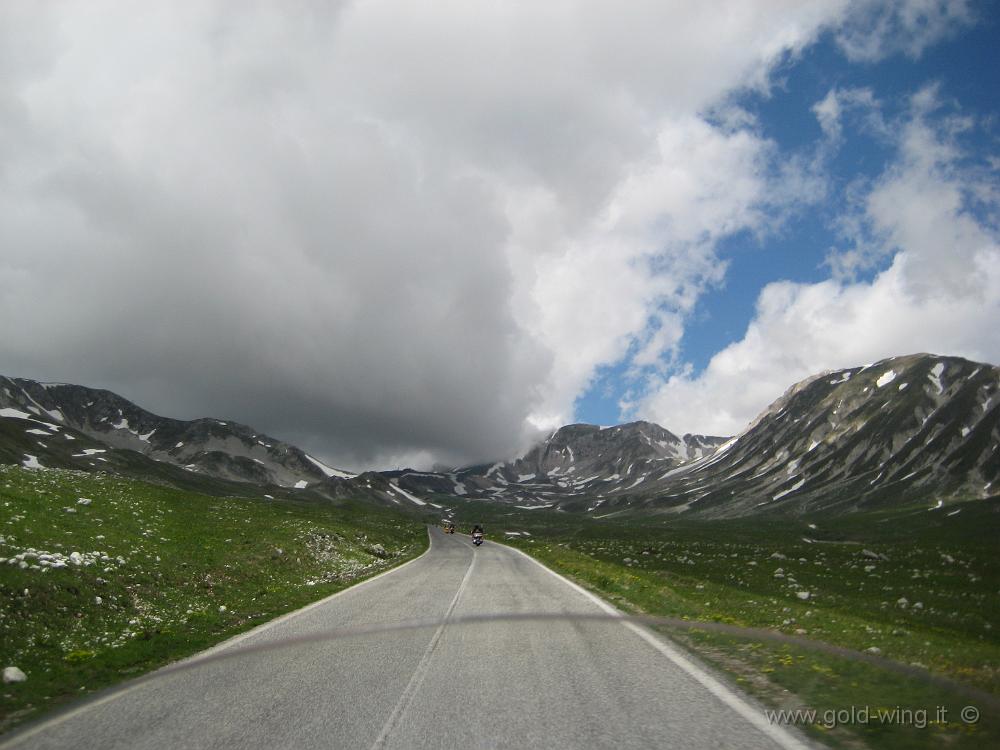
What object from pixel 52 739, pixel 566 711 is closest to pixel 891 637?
pixel 566 711

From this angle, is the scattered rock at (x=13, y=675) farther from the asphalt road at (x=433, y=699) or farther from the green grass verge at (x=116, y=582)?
the asphalt road at (x=433, y=699)

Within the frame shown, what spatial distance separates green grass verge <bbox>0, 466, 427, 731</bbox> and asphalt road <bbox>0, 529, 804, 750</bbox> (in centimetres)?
166

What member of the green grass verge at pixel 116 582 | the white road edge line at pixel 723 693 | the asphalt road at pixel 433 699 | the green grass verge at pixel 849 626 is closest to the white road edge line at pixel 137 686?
the asphalt road at pixel 433 699

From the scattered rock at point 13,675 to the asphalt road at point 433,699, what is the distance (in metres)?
2.18

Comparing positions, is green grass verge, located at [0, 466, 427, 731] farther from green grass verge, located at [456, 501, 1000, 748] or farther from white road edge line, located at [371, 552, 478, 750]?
green grass verge, located at [456, 501, 1000, 748]

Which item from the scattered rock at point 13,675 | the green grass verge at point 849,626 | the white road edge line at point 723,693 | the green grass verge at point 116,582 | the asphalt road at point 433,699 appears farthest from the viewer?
the green grass verge at point 116,582

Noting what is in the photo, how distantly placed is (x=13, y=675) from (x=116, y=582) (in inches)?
293

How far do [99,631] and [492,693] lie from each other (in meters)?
10.3

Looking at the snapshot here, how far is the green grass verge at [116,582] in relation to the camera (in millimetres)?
10969

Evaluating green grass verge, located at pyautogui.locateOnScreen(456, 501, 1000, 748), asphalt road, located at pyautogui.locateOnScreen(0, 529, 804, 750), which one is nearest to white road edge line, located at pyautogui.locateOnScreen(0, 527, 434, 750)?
asphalt road, located at pyautogui.locateOnScreen(0, 529, 804, 750)

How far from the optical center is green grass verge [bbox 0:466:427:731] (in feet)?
36.0

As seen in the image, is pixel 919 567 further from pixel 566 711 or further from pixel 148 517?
pixel 148 517

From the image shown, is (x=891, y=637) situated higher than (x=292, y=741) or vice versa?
(x=891, y=637)

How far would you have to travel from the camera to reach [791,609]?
18.6 metres
